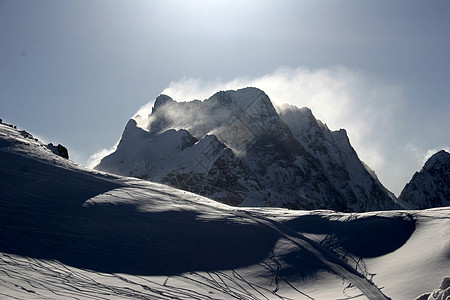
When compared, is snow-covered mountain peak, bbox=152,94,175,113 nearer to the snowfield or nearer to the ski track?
the snowfield

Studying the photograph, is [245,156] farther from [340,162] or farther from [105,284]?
[105,284]

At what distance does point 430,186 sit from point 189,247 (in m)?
181

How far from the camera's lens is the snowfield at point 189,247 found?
21609 mm

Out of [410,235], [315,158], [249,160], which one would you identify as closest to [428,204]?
[315,158]

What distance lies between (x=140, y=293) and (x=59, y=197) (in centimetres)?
1531

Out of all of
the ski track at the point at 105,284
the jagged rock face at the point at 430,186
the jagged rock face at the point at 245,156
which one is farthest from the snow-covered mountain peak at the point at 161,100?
the ski track at the point at 105,284

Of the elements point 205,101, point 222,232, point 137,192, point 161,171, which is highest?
point 205,101

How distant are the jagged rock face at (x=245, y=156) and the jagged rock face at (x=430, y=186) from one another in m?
21.8

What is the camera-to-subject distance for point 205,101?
177 m

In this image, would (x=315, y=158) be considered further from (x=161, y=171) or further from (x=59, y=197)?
(x=59, y=197)

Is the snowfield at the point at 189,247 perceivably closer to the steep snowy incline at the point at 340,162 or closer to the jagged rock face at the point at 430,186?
the steep snowy incline at the point at 340,162

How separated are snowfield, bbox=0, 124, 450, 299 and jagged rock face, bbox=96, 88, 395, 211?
268 feet

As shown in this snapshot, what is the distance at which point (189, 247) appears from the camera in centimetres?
2741

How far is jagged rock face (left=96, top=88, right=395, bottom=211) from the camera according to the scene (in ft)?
405
